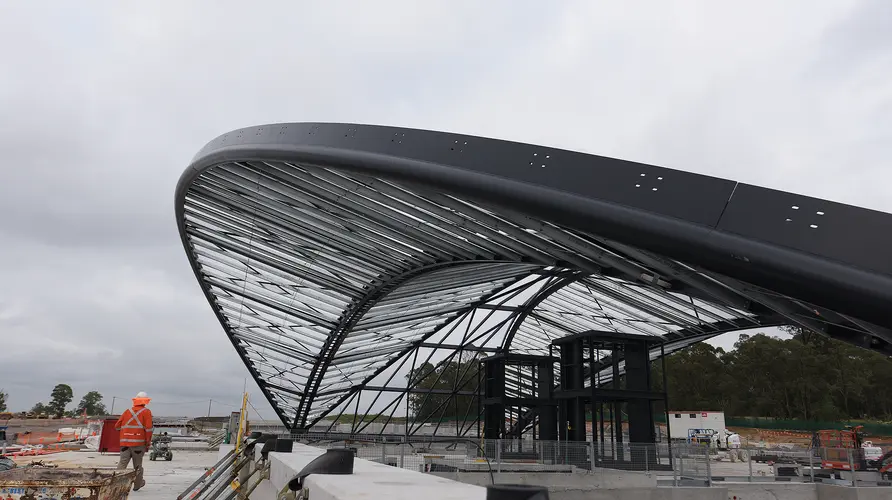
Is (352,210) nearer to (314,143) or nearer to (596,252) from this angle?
(314,143)

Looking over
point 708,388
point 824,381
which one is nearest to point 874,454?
point 824,381

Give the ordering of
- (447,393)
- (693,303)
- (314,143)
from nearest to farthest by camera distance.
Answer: (314,143), (693,303), (447,393)

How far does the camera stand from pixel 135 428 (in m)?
10.2

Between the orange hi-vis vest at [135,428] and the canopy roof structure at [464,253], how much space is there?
5.42 m

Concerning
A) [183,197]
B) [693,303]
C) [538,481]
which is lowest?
[538,481]

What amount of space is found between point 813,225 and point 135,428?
10482mm

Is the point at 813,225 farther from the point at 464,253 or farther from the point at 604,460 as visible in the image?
the point at 604,460

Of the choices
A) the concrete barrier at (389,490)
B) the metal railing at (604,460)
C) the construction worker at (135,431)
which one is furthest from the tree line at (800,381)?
the concrete barrier at (389,490)

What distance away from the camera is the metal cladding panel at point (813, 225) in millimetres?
4656

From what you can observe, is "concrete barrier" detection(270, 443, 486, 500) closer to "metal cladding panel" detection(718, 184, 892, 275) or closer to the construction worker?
"metal cladding panel" detection(718, 184, 892, 275)

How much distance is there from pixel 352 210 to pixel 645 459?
13.1 metres

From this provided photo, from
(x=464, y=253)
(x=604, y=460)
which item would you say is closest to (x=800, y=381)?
(x=604, y=460)

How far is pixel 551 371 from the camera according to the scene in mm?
32375

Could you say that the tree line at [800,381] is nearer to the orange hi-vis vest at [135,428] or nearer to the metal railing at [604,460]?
the metal railing at [604,460]
